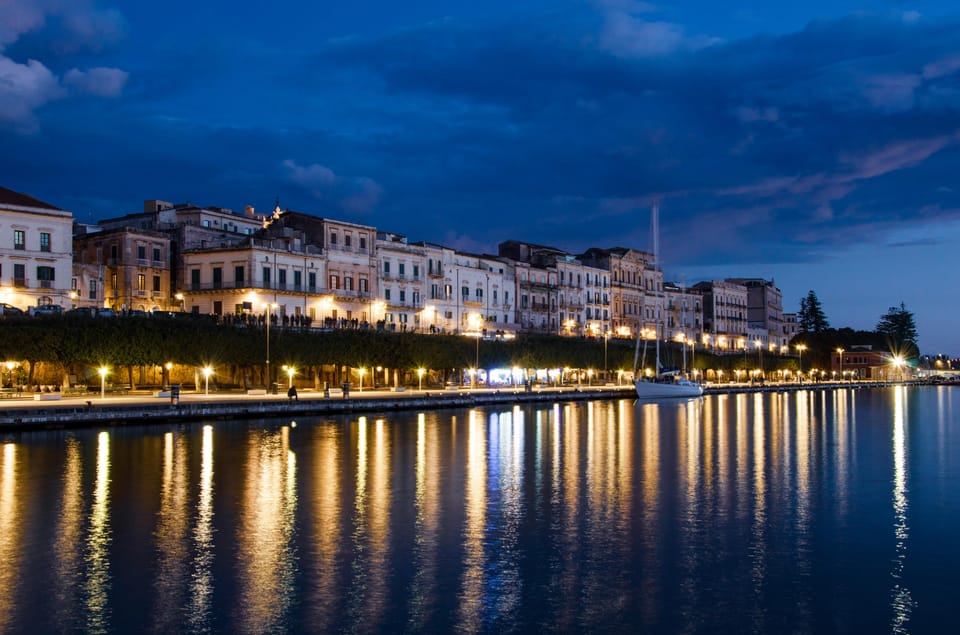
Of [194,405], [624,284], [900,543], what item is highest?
[624,284]

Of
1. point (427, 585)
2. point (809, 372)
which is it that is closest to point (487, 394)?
point (427, 585)

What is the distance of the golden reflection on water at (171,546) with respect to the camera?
14.5 meters

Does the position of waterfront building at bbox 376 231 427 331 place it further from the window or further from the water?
the water

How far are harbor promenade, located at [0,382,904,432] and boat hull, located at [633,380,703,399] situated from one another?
1370cm

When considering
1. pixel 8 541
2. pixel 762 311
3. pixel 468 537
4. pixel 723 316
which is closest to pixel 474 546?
pixel 468 537

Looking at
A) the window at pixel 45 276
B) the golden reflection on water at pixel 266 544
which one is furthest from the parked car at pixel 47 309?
the golden reflection on water at pixel 266 544

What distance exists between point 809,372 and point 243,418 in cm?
12952

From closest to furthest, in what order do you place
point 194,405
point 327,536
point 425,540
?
point 425,540 → point 327,536 → point 194,405

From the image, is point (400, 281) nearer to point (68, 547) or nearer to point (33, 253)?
point (33, 253)

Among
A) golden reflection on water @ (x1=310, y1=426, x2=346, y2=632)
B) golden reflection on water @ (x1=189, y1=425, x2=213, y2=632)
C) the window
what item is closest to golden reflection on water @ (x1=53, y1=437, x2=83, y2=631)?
golden reflection on water @ (x1=189, y1=425, x2=213, y2=632)

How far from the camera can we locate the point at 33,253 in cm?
6138

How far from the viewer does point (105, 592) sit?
1538 centimetres

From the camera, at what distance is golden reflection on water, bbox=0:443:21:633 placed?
14.5 metres

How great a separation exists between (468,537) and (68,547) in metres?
7.70
